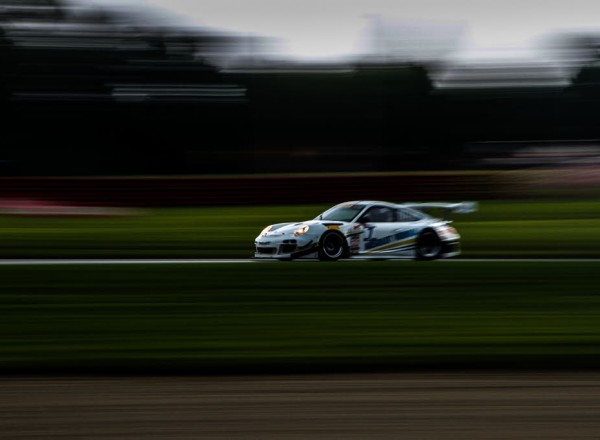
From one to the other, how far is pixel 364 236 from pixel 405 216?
82 centimetres

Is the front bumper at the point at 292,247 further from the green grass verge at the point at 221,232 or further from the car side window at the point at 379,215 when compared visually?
the green grass verge at the point at 221,232

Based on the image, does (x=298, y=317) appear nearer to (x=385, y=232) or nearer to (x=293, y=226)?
(x=293, y=226)

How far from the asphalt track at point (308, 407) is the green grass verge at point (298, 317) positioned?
19.1 inches

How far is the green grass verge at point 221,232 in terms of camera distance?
1722 centimetres

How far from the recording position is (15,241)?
60.0 ft

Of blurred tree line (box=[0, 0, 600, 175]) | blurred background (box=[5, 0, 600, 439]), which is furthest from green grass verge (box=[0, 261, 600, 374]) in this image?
blurred tree line (box=[0, 0, 600, 175])

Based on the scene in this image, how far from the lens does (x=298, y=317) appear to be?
9.43 meters

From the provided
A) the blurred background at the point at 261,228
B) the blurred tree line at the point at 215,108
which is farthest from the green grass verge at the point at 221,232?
the blurred tree line at the point at 215,108

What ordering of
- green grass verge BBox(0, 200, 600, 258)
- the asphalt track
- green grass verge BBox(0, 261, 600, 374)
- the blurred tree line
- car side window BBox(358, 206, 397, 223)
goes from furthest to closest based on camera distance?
the blurred tree line, green grass verge BBox(0, 200, 600, 258), car side window BBox(358, 206, 397, 223), green grass verge BBox(0, 261, 600, 374), the asphalt track

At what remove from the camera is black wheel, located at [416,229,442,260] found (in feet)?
47.2

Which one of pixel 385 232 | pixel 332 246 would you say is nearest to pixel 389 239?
pixel 385 232

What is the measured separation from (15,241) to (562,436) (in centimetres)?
1493

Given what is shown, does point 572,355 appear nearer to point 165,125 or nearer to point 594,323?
point 594,323

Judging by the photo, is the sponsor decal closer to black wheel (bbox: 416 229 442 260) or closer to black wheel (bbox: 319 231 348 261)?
black wheel (bbox: 416 229 442 260)
